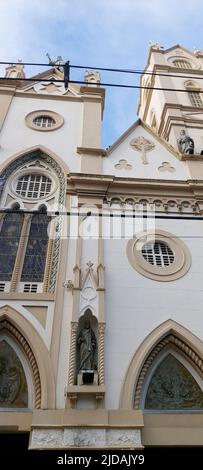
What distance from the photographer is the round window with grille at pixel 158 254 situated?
37.6ft

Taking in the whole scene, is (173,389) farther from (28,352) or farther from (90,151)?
(90,151)

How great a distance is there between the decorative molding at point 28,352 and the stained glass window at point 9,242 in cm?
172

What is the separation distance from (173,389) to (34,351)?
327cm

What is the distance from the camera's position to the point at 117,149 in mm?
15266

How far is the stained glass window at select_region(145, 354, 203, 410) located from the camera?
8.79 metres

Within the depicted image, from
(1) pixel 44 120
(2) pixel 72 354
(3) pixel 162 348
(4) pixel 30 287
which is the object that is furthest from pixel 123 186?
(2) pixel 72 354

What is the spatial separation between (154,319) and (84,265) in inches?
92.6

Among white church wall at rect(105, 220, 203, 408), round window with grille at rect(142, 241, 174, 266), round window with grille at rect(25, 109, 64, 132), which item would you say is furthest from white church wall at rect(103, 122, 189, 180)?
A: white church wall at rect(105, 220, 203, 408)

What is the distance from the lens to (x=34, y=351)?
890 centimetres

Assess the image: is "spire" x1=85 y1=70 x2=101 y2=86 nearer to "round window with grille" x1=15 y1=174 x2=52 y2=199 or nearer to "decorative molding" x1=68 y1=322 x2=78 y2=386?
"round window with grille" x1=15 y1=174 x2=52 y2=199

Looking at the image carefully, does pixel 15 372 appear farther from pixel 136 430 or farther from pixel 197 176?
pixel 197 176
